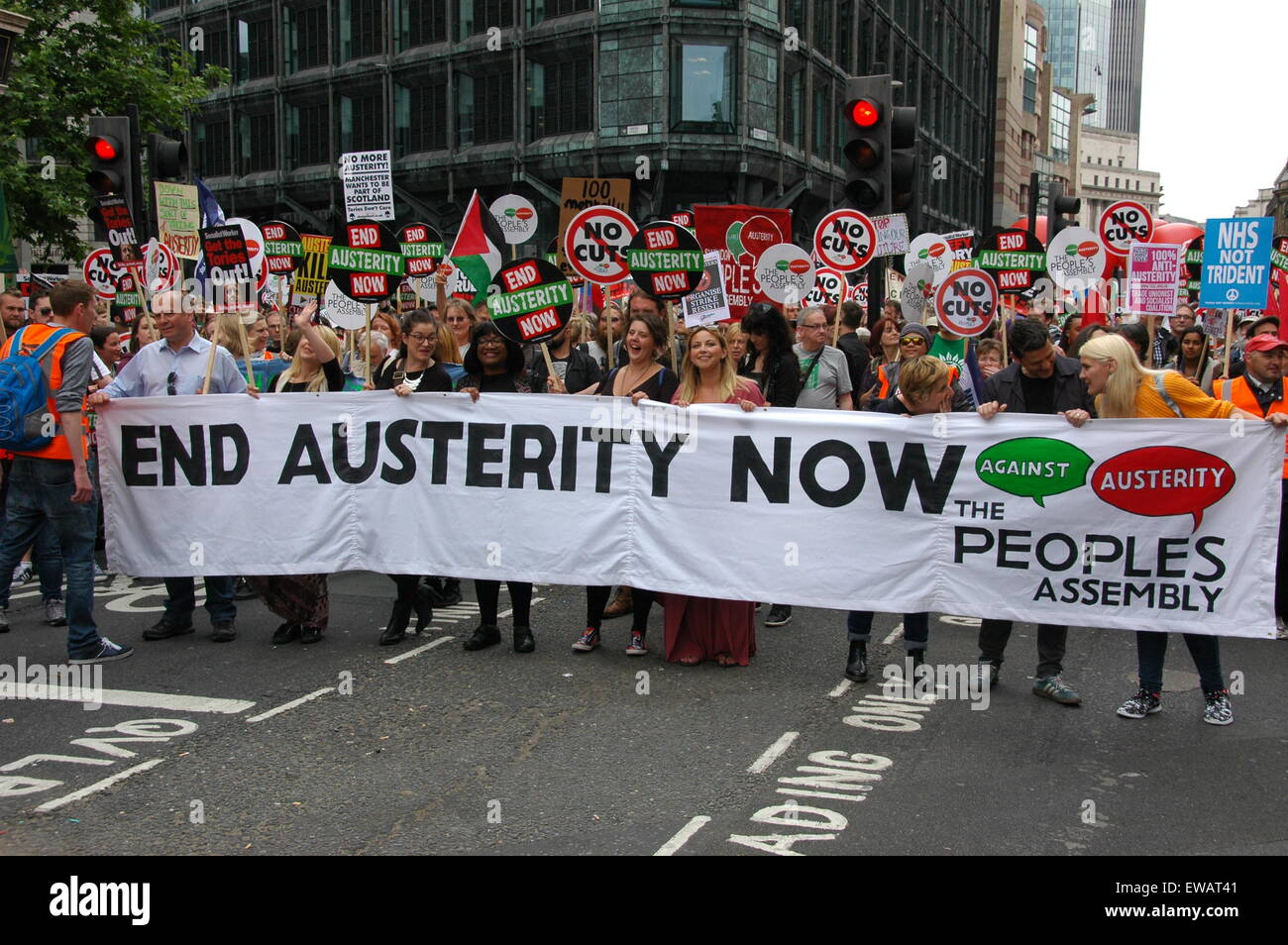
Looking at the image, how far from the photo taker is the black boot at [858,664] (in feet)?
20.8

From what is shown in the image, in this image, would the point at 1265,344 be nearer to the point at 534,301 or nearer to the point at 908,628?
the point at 908,628

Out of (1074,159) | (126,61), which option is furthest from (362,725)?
(1074,159)

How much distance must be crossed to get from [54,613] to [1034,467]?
20.0ft

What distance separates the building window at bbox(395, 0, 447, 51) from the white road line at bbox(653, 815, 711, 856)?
37.2 meters

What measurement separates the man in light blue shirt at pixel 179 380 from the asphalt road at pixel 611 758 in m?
0.23

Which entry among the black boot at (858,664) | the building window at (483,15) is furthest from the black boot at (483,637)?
the building window at (483,15)

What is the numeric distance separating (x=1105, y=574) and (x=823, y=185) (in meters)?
34.5

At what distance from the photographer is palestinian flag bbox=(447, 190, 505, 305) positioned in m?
11.8

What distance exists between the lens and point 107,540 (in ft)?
23.9

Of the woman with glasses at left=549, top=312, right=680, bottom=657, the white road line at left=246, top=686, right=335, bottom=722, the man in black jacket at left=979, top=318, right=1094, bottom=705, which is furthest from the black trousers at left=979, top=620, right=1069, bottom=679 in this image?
the white road line at left=246, top=686, right=335, bottom=722

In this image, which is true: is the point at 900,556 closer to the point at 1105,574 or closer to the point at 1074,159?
the point at 1105,574

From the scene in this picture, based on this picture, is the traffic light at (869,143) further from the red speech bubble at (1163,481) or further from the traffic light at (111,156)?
the traffic light at (111,156)

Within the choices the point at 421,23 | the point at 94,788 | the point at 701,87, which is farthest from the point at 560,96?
the point at 94,788

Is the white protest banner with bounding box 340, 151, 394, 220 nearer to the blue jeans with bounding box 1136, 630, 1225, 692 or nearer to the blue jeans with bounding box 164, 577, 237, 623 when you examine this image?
the blue jeans with bounding box 164, 577, 237, 623
